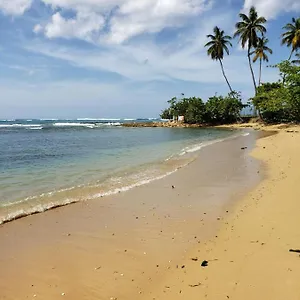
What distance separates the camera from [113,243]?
19.0 ft

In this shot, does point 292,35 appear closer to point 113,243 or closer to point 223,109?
point 223,109

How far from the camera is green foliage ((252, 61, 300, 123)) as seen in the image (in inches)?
1478

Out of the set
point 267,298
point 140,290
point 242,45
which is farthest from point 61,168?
point 242,45

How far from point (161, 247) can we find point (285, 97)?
39.5m

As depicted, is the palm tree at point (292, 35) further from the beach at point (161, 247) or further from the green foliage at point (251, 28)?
the beach at point (161, 247)

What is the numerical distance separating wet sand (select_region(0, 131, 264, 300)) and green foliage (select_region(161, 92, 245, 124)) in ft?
189

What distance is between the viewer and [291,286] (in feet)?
13.0

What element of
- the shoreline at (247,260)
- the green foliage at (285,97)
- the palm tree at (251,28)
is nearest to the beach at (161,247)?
the shoreline at (247,260)

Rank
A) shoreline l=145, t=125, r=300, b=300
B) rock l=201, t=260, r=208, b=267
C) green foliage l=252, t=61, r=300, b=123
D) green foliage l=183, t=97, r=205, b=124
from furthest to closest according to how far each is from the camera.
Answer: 1. green foliage l=183, t=97, r=205, b=124
2. green foliage l=252, t=61, r=300, b=123
3. rock l=201, t=260, r=208, b=267
4. shoreline l=145, t=125, r=300, b=300

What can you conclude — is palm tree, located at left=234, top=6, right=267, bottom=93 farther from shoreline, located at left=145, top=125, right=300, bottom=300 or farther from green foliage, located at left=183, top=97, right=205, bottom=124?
shoreline, located at left=145, top=125, right=300, bottom=300

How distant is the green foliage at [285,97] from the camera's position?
3753 centimetres

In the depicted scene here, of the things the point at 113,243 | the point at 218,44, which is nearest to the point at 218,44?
the point at 218,44

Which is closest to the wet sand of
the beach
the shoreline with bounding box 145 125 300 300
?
the beach

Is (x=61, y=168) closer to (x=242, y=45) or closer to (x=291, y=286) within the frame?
(x=291, y=286)
